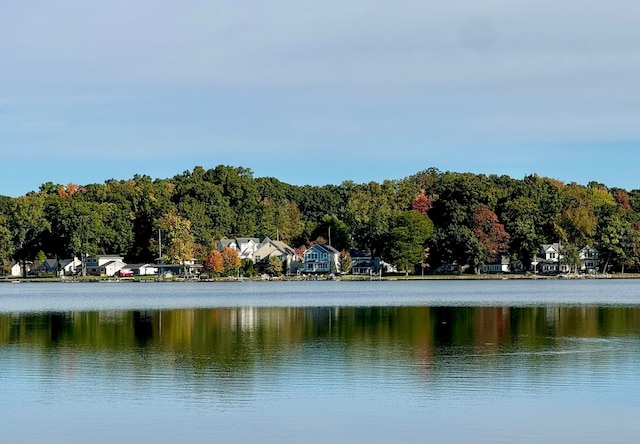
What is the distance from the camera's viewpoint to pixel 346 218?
123688mm

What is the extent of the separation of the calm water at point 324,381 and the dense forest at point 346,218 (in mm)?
63140

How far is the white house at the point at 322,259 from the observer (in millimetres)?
112500

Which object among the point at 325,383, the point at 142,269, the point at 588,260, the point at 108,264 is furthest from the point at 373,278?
the point at 325,383

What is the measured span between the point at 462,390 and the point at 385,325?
17.1 meters

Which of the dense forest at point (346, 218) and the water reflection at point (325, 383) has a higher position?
the dense forest at point (346, 218)

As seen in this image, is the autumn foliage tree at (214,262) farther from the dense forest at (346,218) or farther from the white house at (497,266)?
the white house at (497,266)

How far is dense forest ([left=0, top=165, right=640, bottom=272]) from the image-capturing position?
10225 centimetres

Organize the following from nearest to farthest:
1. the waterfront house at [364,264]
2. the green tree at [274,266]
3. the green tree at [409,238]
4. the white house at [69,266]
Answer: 1. the green tree at [409,238]
2. the green tree at [274,266]
3. the waterfront house at [364,264]
4. the white house at [69,266]

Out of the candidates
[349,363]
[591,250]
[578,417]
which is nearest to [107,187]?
[591,250]

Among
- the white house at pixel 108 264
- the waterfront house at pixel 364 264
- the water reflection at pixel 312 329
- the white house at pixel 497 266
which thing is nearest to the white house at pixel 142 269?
the white house at pixel 108 264

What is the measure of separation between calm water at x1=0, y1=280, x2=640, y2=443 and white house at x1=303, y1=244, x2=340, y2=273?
73.0 m

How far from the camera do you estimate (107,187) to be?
122 m

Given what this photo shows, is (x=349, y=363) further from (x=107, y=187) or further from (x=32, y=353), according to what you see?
(x=107, y=187)

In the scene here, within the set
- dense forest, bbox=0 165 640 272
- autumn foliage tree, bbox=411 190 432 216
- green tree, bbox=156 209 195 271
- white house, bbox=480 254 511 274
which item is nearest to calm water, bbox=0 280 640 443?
dense forest, bbox=0 165 640 272
